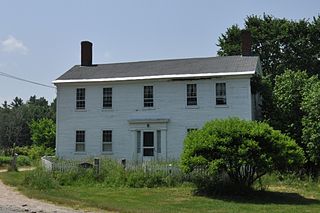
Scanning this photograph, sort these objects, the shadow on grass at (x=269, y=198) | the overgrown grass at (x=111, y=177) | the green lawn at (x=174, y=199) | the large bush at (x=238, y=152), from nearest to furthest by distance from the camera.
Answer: the green lawn at (x=174, y=199) → the shadow on grass at (x=269, y=198) → the large bush at (x=238, y=152) → the overgrown grass at (x=111, y=177)

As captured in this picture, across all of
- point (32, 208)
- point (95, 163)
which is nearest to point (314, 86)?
point (95, 163)

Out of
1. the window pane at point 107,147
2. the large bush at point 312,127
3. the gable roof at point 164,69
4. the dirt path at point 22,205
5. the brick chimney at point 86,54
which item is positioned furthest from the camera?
the brick chimney at point 86,54

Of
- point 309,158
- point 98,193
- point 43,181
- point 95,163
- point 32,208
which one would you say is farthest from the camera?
point 309,158

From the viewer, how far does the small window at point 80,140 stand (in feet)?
96.7

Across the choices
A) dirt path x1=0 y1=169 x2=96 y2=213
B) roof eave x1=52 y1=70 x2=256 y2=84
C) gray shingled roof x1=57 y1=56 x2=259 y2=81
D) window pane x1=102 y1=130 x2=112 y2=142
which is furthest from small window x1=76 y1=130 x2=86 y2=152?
dirt path x1=0 y1=169 x2=96 y2=213

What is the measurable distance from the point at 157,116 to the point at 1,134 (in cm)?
6227

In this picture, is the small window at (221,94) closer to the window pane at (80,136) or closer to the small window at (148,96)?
the small window at (148,96)

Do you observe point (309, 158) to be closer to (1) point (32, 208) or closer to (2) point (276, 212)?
(2) point (276, 212)

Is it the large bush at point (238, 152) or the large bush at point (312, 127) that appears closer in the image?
the large bush at point (238, 152)

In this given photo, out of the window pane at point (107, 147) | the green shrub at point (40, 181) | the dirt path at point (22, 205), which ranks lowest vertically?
the dirt path at point (22, 205)

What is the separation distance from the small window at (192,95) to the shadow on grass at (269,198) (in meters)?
10.8

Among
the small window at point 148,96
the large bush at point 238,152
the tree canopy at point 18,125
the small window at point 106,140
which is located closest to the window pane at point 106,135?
the small window at point 106,140

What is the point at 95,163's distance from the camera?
20391 mm

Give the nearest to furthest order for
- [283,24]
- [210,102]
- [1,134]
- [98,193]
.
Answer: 1. [98,193]
2. [210,102]
3. [283,24]
4. [1,134]
